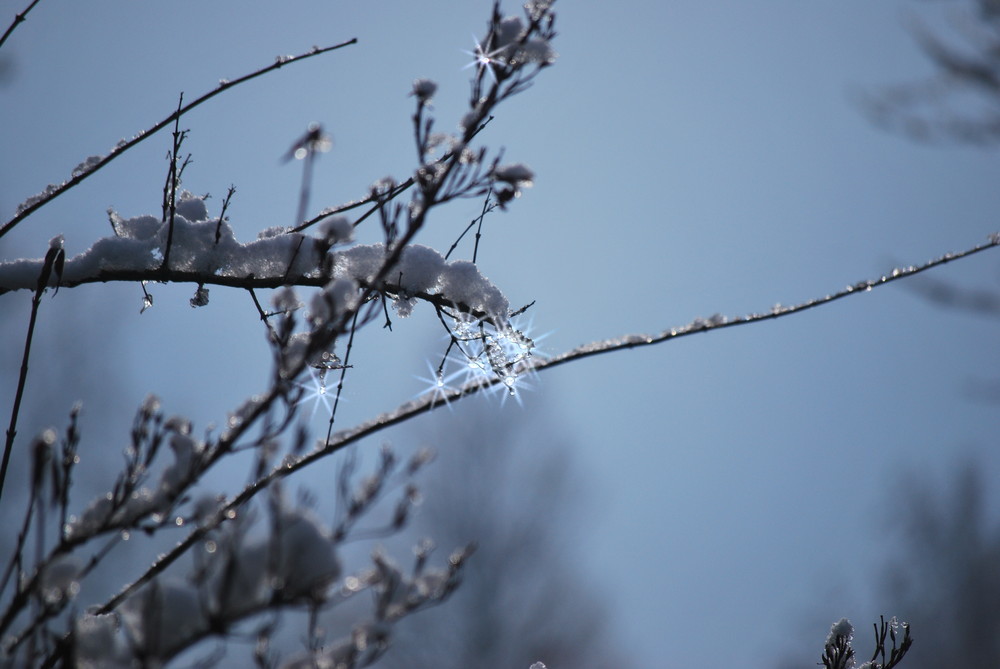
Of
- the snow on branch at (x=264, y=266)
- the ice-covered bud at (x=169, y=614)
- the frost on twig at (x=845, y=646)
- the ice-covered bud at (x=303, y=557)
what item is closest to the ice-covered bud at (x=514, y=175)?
the snow on branch at (x=264, y=266)

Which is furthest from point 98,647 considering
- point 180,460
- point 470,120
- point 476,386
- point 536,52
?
point 536,52

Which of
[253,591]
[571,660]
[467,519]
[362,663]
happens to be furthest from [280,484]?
[571,660]

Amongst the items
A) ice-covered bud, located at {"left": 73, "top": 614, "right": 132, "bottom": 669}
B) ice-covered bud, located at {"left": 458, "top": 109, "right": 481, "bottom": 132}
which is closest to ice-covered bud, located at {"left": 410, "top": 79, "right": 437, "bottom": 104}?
ice-covered bud, located at {"left": 458, "top": 109, "right": 481, "bottom": 132}

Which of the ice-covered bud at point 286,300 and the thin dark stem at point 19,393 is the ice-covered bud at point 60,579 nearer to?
the thin dark stem at point 19,393

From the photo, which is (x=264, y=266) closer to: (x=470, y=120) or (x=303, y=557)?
(x=470, y=120)

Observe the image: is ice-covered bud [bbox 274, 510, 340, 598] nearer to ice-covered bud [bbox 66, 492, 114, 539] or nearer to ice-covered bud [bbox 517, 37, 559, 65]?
ice-covered bud [bbox 66, 492, 114, 539]

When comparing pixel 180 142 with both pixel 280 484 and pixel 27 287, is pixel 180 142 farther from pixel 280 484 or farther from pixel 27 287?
pixel 280 484

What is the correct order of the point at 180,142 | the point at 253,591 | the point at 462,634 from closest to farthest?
the point at 253,591
the point at 180,142
the point at 462,634
